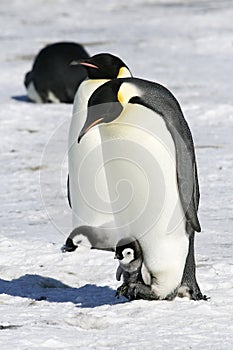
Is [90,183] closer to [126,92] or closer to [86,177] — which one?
[86,177]

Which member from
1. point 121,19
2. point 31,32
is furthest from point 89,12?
point 31,32

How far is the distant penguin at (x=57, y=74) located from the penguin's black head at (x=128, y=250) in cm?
633

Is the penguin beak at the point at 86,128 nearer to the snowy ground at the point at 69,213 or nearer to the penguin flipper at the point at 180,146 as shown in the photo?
the penguin flipper at the point at 180,146

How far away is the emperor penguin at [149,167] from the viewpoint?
4.06 m

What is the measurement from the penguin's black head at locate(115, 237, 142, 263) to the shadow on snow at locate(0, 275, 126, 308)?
31 cm

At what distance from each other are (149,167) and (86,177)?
379 millimetres

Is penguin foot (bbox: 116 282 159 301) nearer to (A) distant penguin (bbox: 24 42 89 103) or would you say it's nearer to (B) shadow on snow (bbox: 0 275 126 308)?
(B) shadow on snow (bbox: 0 275 126 308)

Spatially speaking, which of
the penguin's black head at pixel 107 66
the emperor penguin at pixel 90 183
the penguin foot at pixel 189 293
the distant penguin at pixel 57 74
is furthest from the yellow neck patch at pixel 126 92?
the distant penguin at pixel 57 74

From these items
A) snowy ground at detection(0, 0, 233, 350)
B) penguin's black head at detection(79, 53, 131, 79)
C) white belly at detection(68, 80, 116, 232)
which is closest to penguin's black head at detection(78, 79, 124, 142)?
white belly at detection(68, 80, 116, 232)

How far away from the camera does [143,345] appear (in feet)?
12.0

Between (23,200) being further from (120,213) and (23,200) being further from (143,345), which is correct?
(143,345)

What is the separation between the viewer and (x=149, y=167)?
4074mm

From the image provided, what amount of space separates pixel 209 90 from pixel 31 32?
545 centimetres

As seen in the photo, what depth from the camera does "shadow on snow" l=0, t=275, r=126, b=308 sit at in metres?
4.42
